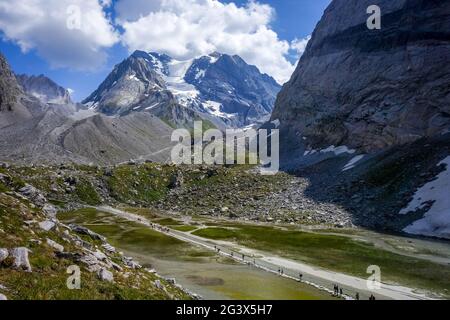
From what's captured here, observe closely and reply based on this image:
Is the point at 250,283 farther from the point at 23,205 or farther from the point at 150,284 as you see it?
the point at 23,205

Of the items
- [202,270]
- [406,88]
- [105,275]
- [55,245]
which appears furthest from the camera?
[406,88]

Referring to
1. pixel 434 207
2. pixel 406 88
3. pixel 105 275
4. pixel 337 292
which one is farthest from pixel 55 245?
pixel 406 88

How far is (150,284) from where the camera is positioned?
35.5 metres

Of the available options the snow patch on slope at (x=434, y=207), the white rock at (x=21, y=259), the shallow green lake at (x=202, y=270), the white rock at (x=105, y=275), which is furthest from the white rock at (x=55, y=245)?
the snow patch on slope at (x=434, y=207)

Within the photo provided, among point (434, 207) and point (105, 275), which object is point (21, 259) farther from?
point (434, 207)

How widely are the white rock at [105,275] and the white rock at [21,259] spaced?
205 inches

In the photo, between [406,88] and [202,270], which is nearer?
[202,270]

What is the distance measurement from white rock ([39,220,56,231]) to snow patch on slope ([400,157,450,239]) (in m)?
81.1

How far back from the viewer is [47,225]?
122 ft

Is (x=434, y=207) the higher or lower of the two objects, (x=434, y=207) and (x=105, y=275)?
the higher

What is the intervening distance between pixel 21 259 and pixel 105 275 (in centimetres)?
611

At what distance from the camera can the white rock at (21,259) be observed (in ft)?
91.7

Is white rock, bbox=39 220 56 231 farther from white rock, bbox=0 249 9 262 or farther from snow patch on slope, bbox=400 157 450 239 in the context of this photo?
snow patch on slope, bbox=400 157 450 239
